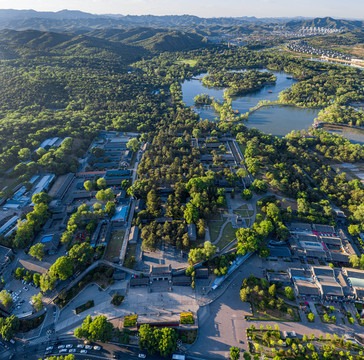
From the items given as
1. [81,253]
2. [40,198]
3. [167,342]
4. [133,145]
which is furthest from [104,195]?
[167,342]

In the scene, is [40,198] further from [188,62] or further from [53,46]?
[188,62]

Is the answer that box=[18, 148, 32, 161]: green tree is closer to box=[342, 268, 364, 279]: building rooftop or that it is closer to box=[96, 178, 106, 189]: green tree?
box=[96, 178, 106, 189]: green tree

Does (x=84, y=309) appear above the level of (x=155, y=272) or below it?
below

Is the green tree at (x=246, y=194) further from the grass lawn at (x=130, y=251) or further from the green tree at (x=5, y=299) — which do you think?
the green tree at (x=5, y=299)

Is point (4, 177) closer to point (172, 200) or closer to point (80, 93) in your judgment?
point (172, 200)

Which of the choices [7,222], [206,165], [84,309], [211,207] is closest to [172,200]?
[211,207]

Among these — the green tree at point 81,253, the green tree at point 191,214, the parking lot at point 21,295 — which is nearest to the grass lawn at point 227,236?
the green tree at point 191,214
